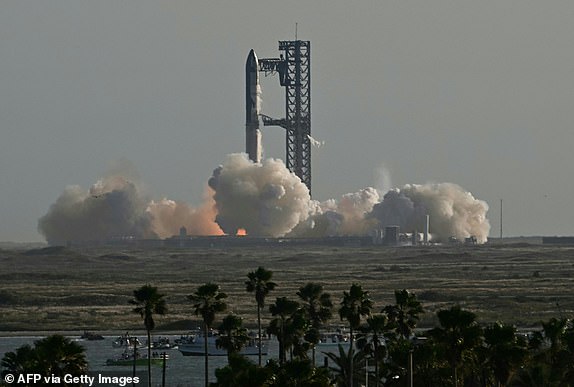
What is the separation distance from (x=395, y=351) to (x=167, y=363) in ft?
148

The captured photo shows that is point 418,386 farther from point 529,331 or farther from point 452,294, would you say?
point 452,294

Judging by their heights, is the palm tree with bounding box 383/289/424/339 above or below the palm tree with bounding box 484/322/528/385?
above

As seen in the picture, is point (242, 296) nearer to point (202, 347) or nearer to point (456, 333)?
point (202, 347)

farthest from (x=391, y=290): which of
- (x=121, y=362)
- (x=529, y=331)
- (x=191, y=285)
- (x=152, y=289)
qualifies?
(x=152, y=289)

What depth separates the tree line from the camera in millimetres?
65125

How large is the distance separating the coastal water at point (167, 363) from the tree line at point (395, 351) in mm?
15213

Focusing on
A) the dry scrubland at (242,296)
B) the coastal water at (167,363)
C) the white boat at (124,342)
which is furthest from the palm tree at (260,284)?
the dry scrubland at (242,296)

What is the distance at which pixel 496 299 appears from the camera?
523 feet

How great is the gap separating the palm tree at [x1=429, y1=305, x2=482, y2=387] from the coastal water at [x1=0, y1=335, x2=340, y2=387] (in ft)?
108

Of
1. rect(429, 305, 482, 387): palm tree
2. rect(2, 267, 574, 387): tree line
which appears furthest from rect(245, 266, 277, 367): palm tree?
rect(429, 305, 482, 387): palm tree

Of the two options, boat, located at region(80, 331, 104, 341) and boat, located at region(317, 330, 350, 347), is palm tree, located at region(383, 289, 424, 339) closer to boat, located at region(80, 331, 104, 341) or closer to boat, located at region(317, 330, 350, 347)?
boat, located at region(317, 330, 350, 347)

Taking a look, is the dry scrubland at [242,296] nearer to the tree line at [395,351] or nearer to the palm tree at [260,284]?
the palm tree at [260,284]

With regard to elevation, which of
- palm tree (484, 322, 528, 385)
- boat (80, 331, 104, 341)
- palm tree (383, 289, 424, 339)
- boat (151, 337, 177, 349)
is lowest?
boat (151, 337, 177, 349)

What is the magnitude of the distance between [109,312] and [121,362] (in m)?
40.8
